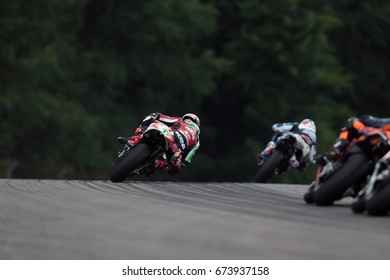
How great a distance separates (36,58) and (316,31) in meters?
13.2

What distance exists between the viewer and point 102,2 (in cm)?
4931

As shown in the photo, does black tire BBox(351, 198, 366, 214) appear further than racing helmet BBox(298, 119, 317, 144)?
No

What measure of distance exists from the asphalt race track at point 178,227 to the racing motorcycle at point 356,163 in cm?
19

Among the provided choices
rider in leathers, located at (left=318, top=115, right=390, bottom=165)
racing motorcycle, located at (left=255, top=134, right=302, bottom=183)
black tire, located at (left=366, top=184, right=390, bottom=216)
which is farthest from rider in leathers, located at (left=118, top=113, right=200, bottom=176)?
black tire, located at (left=366, top=184, right=390, bottom=216)

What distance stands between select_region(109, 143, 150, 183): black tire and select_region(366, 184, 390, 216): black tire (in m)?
4.28

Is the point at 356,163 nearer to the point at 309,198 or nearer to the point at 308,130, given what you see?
the point at 309,198

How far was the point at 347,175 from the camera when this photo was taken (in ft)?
33.6

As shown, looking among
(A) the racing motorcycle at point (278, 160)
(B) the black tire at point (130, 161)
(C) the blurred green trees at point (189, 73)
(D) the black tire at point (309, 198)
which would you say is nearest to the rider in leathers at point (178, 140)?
(B) the black tire at point (130, 161)

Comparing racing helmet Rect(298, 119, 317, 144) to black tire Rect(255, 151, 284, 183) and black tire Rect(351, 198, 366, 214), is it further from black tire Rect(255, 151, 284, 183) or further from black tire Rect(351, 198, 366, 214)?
black tire Rect(351, 198, 366, 214)

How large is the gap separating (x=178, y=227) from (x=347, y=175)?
1906 millimetres

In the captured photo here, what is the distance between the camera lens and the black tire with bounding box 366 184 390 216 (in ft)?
32.3

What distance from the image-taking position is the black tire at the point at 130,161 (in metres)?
13.9

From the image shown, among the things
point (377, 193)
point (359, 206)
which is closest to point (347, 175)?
point (359, 206)

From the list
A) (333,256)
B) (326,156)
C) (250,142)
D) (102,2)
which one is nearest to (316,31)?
(250,142)
